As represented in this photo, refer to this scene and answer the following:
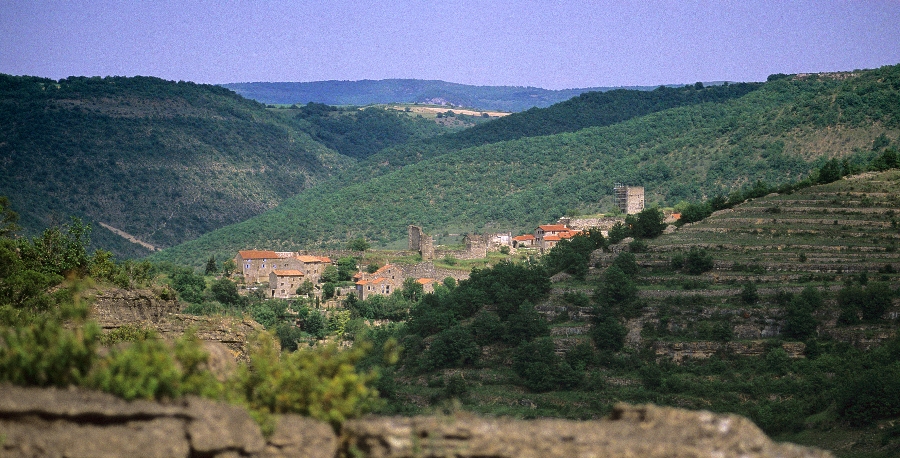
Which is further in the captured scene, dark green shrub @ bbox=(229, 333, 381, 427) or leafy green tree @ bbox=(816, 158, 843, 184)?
leafy green tree @ bbox=(816, 158, 843, 184)

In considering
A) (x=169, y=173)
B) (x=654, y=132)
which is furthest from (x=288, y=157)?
(x=654, y=132)

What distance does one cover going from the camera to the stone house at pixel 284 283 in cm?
7612

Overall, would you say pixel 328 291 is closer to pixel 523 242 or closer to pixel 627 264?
pixel 523 242

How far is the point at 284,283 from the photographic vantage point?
251ft

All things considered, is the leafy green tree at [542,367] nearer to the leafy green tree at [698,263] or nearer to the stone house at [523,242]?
the leafy green tree at [698,263]

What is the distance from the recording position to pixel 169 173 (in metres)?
156

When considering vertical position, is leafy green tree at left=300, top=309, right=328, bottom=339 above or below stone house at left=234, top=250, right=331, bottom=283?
below

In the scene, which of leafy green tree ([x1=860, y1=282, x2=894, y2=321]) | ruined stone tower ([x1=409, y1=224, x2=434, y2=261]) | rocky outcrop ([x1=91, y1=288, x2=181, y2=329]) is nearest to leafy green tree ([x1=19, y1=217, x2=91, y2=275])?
rocky outcrop ([x1=91, y1=288, x2=181, y2=329])

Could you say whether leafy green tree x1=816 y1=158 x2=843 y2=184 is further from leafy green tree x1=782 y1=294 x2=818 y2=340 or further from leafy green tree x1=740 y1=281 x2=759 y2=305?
leafy green tree x1=782 y1=294 x2=818 y2=340

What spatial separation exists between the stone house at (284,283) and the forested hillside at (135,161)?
1532 inches

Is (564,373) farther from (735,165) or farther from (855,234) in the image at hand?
(735,165)

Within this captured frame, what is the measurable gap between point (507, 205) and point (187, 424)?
370 ft

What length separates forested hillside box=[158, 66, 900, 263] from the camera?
10106 centimetres

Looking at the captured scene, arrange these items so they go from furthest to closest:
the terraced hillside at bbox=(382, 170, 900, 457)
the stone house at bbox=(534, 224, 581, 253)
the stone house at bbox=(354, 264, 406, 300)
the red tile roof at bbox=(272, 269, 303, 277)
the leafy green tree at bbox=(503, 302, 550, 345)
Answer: the stone house at bbox=(534, 224, 581, 253) < the red tile roof at bbox=(272, 269, 303, 277) < the stone house at bbox=(354, 264, 406, 300) < the leafy green tree at bbox=(503, 302, 550, 345) < the terraced hillside at bbox=(382, 170, 900, 457)
